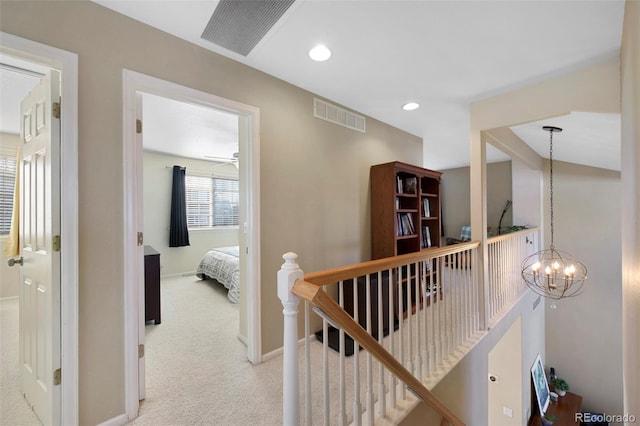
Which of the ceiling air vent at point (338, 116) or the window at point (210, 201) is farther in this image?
the window at point (210, 201)

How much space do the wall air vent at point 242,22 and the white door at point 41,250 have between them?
36.7 inches

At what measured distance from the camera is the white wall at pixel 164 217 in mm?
5172

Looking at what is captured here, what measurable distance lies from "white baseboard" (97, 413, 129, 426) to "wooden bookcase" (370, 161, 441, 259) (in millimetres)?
2546

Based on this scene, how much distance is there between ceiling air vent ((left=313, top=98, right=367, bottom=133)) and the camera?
270 centimetres

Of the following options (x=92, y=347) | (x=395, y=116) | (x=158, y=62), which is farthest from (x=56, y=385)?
(x=395, y=116)

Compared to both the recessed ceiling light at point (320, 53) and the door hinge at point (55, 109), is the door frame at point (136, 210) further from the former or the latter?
the recessed ceiling light at point (320, 53)

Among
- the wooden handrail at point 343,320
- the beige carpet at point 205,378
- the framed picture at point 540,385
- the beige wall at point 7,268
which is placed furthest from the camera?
the framed picture at point 540,385

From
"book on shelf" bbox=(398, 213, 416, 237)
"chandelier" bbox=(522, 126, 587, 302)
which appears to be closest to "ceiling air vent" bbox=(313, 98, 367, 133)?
"book on shelf" bbox=(398, 213, 416, 237)

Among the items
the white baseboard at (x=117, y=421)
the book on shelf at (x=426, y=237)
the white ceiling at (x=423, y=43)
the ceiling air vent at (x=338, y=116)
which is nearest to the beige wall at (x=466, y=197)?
the book on shelf at (x=426, y=237)

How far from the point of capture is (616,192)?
469 cm

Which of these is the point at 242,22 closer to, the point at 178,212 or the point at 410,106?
Result: the point at 410,106

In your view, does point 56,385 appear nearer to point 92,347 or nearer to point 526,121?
point 92,347

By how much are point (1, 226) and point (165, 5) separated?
4459 millimetres

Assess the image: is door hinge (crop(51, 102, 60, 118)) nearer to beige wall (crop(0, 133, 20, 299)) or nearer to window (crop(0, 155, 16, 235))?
beige wall (crop(0, 133, 20, 299))
